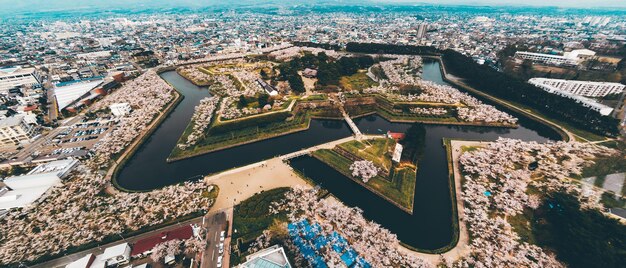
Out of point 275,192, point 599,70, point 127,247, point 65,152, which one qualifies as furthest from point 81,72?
point 599,70

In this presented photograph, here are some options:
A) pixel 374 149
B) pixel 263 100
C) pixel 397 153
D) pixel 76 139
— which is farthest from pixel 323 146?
pixel 76 139

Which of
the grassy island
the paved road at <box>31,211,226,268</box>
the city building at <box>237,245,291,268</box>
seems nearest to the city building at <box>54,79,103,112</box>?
the paved road at <box>31,211,226,268</box>

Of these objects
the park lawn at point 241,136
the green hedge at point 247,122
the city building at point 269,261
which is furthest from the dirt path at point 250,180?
the green hedge at point 247,122

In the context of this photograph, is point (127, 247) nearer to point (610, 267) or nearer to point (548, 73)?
point (610, 267)

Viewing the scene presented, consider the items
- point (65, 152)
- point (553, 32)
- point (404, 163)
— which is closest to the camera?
point (404, 163)

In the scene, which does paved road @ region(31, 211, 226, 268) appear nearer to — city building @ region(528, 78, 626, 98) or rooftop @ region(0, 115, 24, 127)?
rooftop @ region(0, 115, 24, 127)

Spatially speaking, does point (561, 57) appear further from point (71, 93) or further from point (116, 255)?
point (71, 93)
